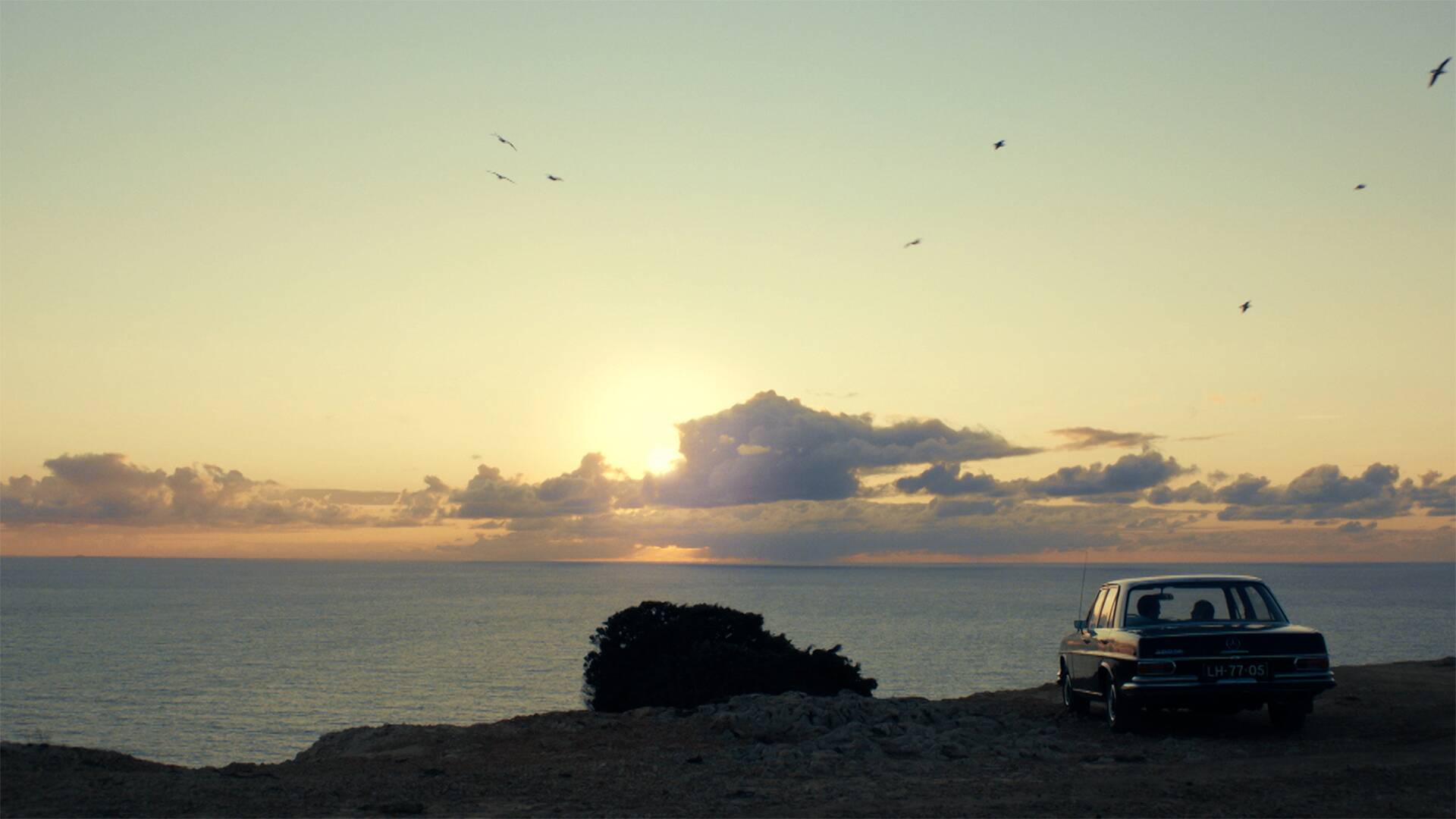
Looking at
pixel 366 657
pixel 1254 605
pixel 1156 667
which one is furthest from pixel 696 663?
pixel 366 657

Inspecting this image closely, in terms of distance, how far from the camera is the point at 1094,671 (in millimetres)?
15680

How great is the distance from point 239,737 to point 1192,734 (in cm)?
4015

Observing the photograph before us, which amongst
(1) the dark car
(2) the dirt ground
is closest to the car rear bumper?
(1) the dark car

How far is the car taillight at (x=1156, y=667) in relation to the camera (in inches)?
541

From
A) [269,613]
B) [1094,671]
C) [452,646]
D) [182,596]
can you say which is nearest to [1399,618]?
[452,646]

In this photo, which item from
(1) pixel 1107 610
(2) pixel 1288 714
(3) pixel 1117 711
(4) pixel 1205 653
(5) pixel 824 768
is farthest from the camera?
(1) pixel 1107 610

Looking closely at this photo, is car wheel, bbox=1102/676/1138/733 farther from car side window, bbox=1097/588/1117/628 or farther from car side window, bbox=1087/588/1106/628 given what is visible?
car side window, bbox=1087/588/1106/628

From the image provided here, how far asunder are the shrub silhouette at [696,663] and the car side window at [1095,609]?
847 cm

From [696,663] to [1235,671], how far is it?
14825mm

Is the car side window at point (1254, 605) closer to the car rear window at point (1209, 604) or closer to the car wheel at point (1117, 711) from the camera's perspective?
the car rear window at point (1209, 604)

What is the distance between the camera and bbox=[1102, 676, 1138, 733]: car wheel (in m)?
14.6

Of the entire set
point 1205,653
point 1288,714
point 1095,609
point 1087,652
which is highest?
point 1095,609

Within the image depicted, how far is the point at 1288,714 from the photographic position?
14617 mm

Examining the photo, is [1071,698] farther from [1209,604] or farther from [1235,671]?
[1235,671]
